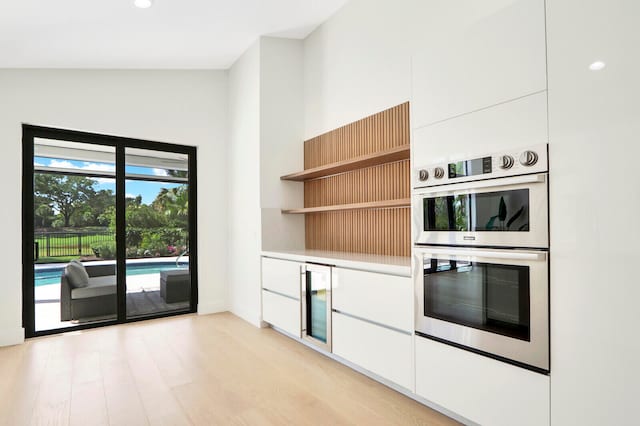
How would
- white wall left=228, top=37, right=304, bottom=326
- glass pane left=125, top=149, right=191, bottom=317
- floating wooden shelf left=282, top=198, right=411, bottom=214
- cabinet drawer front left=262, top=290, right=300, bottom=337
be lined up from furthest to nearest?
glass pane left=125, top=149, right=191, bottom=317
white wall left=228, top=37, right=304, bottom=326
cabinet drawer front left=262, top=290, right=300, bottom=337
floating wooden shelf left=282, top=198, right=411, bottom=214

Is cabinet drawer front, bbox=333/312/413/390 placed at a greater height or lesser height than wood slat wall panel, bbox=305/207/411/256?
lesser

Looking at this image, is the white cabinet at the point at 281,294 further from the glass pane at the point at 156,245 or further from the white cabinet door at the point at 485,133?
the white cabinet door at the point at 485,133

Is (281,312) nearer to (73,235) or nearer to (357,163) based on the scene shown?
(357,163)

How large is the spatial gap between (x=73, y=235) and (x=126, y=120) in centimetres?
134

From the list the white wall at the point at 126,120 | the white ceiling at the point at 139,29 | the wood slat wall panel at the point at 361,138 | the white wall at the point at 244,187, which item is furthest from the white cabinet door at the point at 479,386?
the white wall at the point at 126,120

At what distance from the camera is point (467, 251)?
1.89 metres

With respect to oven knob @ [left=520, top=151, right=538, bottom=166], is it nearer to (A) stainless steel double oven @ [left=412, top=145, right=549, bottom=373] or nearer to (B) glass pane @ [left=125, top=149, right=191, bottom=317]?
(A) stainless steel double oven @ [left=412, top=145, right=549, bottom=373]

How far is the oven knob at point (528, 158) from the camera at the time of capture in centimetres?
164

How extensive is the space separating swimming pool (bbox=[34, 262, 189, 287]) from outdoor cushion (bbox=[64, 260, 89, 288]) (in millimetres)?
72

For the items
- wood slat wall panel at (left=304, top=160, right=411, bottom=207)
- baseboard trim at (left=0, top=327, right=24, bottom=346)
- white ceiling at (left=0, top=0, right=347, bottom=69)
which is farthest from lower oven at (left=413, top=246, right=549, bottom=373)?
baseboard trim at (left=0, top=327, right=24, bottom=346)

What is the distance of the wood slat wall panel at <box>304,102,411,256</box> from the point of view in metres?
3.03

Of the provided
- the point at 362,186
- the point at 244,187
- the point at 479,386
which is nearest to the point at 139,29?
the point at 244,187

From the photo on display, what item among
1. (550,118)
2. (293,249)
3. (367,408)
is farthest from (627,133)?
(293,249)

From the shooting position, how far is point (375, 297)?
2.47 metres
